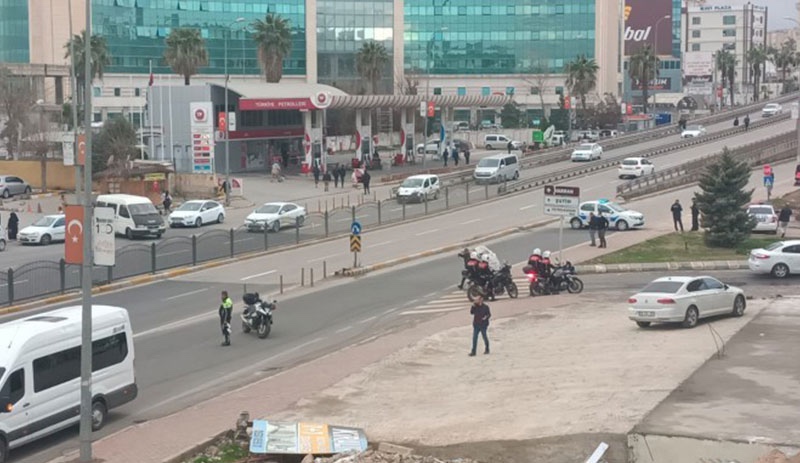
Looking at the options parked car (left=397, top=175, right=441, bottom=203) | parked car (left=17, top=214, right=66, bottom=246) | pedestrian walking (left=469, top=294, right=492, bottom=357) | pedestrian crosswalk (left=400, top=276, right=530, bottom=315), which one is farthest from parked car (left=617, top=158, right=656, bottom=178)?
pedestrian walking (left=469, top=294, right=492, bottom=357)

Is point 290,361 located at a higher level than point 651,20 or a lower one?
lower

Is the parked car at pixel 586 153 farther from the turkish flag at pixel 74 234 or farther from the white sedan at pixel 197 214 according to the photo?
the turkish flag at pixel 74 234

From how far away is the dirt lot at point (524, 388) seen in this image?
16.7m

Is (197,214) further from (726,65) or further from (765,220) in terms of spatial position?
(726,65)

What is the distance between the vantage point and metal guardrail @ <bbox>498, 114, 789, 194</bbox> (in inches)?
2630

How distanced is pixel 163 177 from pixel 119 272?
90.4ft

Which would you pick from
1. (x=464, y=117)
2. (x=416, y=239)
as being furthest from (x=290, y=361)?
(x=464, y=117)

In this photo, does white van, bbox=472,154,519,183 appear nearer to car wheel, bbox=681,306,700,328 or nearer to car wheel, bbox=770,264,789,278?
car wheel, bbox=770,264,789,278

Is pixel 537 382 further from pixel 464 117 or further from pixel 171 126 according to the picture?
pixel 464 117

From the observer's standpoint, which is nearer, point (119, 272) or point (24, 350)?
point (24, 350)

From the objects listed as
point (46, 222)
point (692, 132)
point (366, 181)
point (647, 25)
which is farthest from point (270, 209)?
point (647, 25)

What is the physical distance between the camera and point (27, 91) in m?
80.6

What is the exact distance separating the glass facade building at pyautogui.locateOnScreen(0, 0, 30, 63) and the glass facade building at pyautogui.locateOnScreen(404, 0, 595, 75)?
43.6 metres

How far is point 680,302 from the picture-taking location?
27.0 metres
